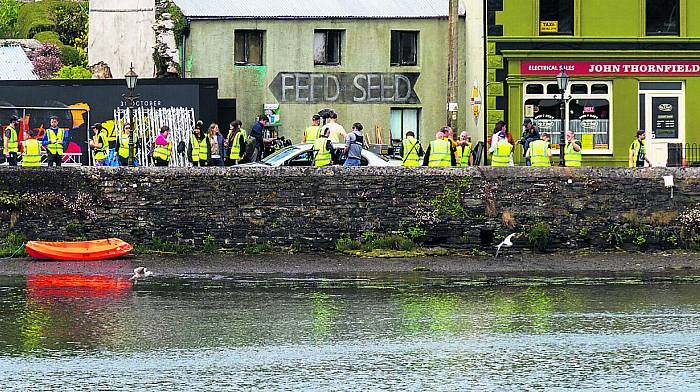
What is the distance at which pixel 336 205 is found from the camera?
2078cm

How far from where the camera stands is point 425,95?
133 ft

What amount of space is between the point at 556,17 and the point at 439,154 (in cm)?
1487

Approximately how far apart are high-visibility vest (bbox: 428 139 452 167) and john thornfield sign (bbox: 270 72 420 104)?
17289 millimetres

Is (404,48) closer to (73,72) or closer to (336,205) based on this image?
(336,205)

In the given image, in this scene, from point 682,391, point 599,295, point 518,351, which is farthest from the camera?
point 599,295

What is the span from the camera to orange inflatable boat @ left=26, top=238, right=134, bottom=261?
64.1 feet

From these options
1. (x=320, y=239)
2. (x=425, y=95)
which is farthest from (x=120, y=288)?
(x=425, y=95)

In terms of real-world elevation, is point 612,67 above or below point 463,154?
above

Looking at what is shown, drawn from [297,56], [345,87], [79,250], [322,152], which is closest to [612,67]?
[345,87]

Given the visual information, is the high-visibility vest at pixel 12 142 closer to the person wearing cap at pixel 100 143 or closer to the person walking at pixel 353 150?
the person wearing cap at pixel 100 143

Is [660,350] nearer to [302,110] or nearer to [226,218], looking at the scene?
[226,218]

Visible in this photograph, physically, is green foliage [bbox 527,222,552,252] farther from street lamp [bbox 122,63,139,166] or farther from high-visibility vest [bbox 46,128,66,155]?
high-visibility vest [bbox 46,128,66,155]

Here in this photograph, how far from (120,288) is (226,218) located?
15.1 feet

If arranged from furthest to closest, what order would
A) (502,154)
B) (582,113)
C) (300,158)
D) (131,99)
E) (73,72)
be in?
1. (73,72)
2. (582,113)
3. (131,99)
4. (502,154)
5. (300,158)
